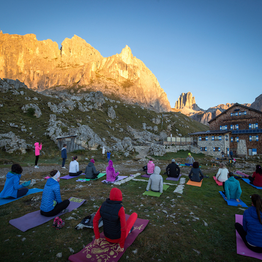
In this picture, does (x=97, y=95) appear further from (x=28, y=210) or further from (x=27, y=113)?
(x=28, y=210)

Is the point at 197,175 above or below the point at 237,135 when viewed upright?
below

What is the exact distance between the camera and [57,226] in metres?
5.67

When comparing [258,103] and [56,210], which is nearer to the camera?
[56,210]

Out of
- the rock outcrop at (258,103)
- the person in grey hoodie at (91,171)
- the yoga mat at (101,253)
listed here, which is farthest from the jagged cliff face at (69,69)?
the yoga mat at (101,253)

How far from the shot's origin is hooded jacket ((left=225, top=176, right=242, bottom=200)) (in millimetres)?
8607

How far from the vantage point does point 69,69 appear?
162m

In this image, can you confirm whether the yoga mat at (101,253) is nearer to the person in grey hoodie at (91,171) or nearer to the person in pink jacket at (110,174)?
the person in pink jacket at (110,174)

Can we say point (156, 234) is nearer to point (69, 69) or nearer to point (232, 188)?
point (232, 188)

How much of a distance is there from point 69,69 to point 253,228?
621 feet

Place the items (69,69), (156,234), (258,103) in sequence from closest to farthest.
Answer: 1. (156,234)
2. (258,103)
3. (69,69)

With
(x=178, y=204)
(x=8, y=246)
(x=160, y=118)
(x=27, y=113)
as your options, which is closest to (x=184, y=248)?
(x=178, y=204)

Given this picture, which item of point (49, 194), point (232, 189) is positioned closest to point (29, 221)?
point (49, 194)

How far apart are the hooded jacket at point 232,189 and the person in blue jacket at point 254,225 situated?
4329 mm

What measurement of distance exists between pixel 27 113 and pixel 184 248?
139 feet
